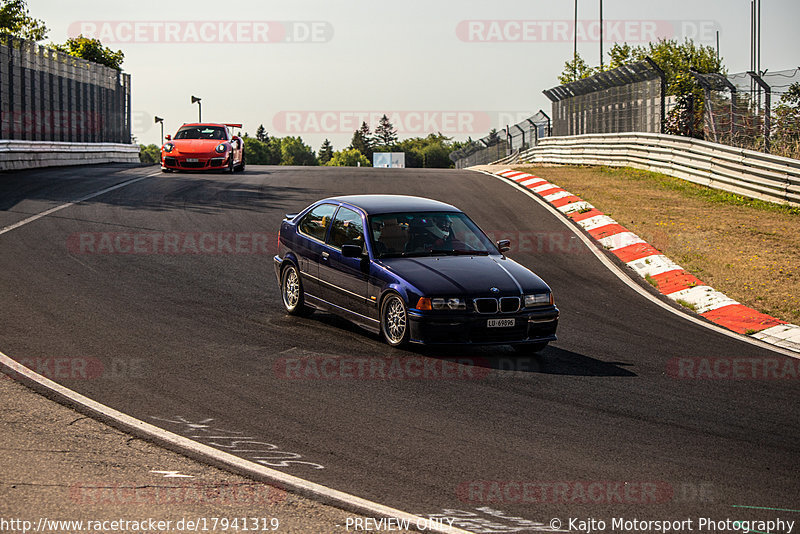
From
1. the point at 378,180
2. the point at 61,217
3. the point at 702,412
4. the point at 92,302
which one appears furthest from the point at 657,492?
the point at 378,180

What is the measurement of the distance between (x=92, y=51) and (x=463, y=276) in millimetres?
68326

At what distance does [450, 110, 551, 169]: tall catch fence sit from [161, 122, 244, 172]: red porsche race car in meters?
14.4

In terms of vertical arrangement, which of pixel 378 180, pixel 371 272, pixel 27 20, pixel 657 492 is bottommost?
pixel 657 492

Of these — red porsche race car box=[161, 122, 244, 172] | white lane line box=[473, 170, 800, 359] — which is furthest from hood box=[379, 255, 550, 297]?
red porsche race car box=[161, 122, 244, 172]

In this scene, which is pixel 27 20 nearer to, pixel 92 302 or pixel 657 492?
pixel 92 302

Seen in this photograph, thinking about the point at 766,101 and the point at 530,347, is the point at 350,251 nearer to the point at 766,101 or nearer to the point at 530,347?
the point at 530,347

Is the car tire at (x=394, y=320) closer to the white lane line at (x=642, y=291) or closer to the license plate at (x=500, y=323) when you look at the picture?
the license plate at (x=500, y=323)

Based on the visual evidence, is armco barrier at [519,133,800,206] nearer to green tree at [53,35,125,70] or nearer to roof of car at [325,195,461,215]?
roof of car at [325,195,461,215]

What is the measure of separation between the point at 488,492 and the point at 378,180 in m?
19.5

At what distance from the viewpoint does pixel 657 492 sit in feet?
17.1

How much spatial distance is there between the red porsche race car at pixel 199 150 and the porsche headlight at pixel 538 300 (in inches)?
768

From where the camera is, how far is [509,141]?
151 feet

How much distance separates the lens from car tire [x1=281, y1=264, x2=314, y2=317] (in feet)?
34.3

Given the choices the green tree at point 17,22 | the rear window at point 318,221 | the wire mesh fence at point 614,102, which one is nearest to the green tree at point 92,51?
the green tree at point 17,22
